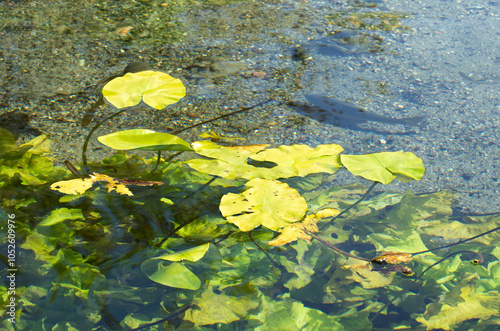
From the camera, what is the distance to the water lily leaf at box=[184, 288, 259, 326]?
90cm

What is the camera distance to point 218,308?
3.01ft

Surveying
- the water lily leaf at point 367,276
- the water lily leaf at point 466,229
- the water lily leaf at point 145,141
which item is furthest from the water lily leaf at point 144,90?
the water lily leaf at point 466,229

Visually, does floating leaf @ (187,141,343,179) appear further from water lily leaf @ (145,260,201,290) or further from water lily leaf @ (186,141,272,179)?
water lily leaf @ (145,260,201,290)

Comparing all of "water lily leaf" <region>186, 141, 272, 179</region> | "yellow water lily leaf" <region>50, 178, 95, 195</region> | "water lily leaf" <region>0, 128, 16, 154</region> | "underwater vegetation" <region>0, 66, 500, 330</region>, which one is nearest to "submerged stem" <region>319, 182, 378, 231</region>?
"underwater vegetation" <region>0, 66, 500, 330</region>

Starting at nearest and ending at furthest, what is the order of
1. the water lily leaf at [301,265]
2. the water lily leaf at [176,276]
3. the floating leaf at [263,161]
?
the water lily leaf at [176,276] < the water lily leaf at [301,265] < the floating leaf at [263,161]

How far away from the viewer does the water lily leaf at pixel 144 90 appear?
1328 millimetres

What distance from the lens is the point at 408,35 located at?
2363mm

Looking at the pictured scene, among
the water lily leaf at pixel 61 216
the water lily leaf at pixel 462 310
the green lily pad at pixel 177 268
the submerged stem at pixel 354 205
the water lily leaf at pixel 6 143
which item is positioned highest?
the water lily leaf at pixel 6 143

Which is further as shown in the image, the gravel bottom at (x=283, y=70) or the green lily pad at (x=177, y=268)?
the gravel bottom at (x=283, y=70)

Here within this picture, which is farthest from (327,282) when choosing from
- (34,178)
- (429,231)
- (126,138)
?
(34,178)

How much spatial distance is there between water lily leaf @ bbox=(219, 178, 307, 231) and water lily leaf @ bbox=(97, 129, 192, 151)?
0.70ft

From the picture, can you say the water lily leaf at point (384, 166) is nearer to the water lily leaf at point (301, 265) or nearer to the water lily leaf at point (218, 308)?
the water lily leaf at point (301, 265)

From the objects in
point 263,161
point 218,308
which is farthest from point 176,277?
point 263,161

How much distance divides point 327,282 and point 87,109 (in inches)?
47.9
